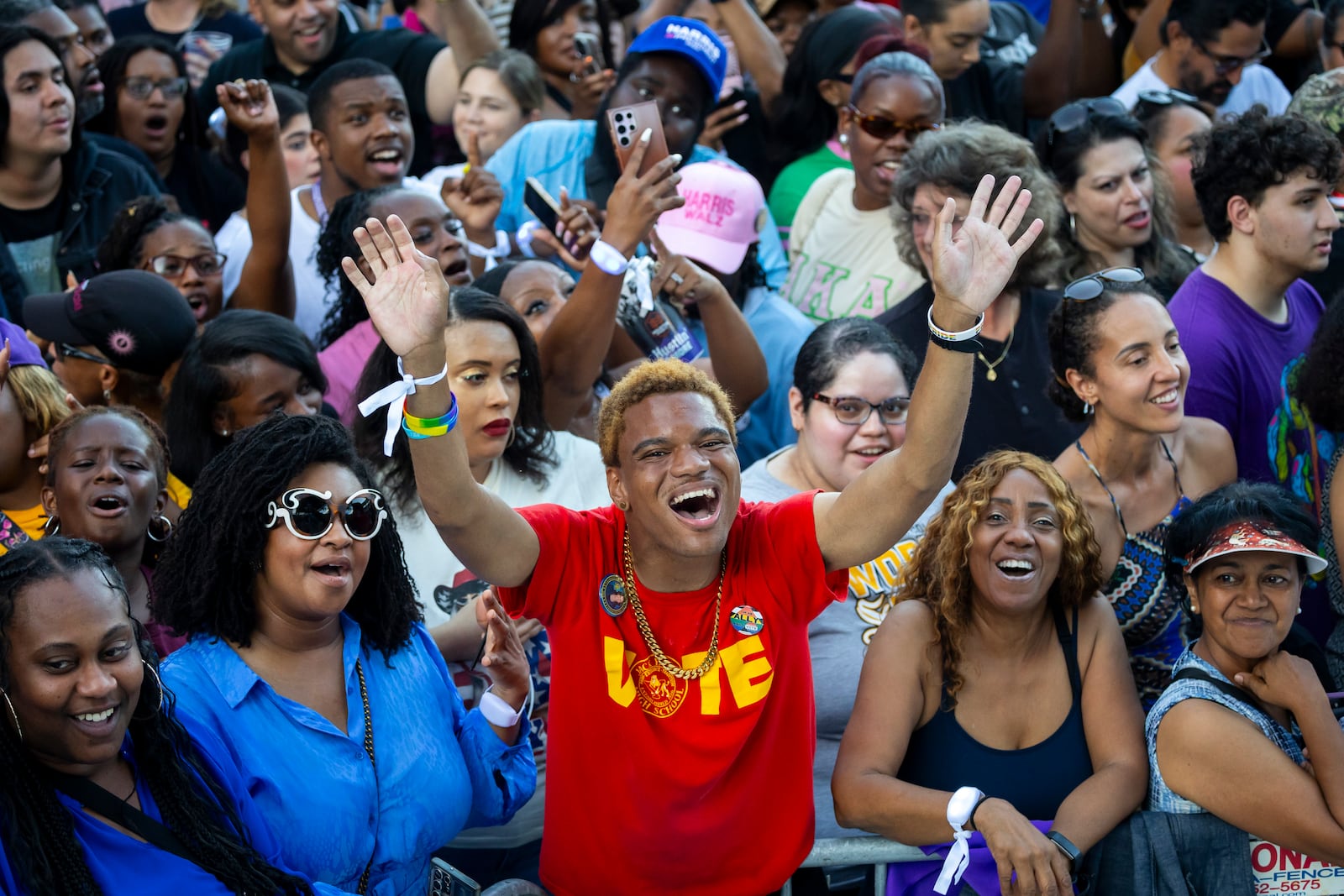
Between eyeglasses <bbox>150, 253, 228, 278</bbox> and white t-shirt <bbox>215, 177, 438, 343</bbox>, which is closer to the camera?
eyeglasses <bbox>150, 253, 228, 278</bbox>

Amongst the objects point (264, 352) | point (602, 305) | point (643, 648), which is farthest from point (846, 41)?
point (643, 648)

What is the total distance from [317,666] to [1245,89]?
530 centimetres

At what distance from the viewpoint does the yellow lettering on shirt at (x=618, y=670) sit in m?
3.02

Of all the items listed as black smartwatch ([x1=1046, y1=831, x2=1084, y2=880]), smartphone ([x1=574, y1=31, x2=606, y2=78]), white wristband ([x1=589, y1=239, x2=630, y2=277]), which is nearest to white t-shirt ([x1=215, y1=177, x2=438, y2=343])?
smartphone ([x1=574, y1=31, x2=606, y2=78])

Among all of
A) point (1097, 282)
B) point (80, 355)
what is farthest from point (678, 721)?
point (80, 355)

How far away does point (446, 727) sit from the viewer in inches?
122

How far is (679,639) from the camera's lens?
3.06 meters

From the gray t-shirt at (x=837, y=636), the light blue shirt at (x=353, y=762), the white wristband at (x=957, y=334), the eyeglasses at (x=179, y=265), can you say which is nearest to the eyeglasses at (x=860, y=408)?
the gray t-shirt at (x=837, y=636)

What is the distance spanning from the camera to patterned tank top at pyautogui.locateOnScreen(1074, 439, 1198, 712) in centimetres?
377

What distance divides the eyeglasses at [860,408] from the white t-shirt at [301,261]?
6.33 ft

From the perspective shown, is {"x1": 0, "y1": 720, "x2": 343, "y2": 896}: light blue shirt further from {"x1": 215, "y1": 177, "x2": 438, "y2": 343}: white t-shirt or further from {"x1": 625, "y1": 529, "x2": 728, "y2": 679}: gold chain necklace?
{"x1": 215, "y1": 177, "x2": 438, "y2": 343}: white t-shirt

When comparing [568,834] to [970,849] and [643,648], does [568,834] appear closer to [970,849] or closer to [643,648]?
[643,648]

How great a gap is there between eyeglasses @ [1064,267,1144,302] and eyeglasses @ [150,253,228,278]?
2.79m

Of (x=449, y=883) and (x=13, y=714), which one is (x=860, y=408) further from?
(x=13, y=714)
